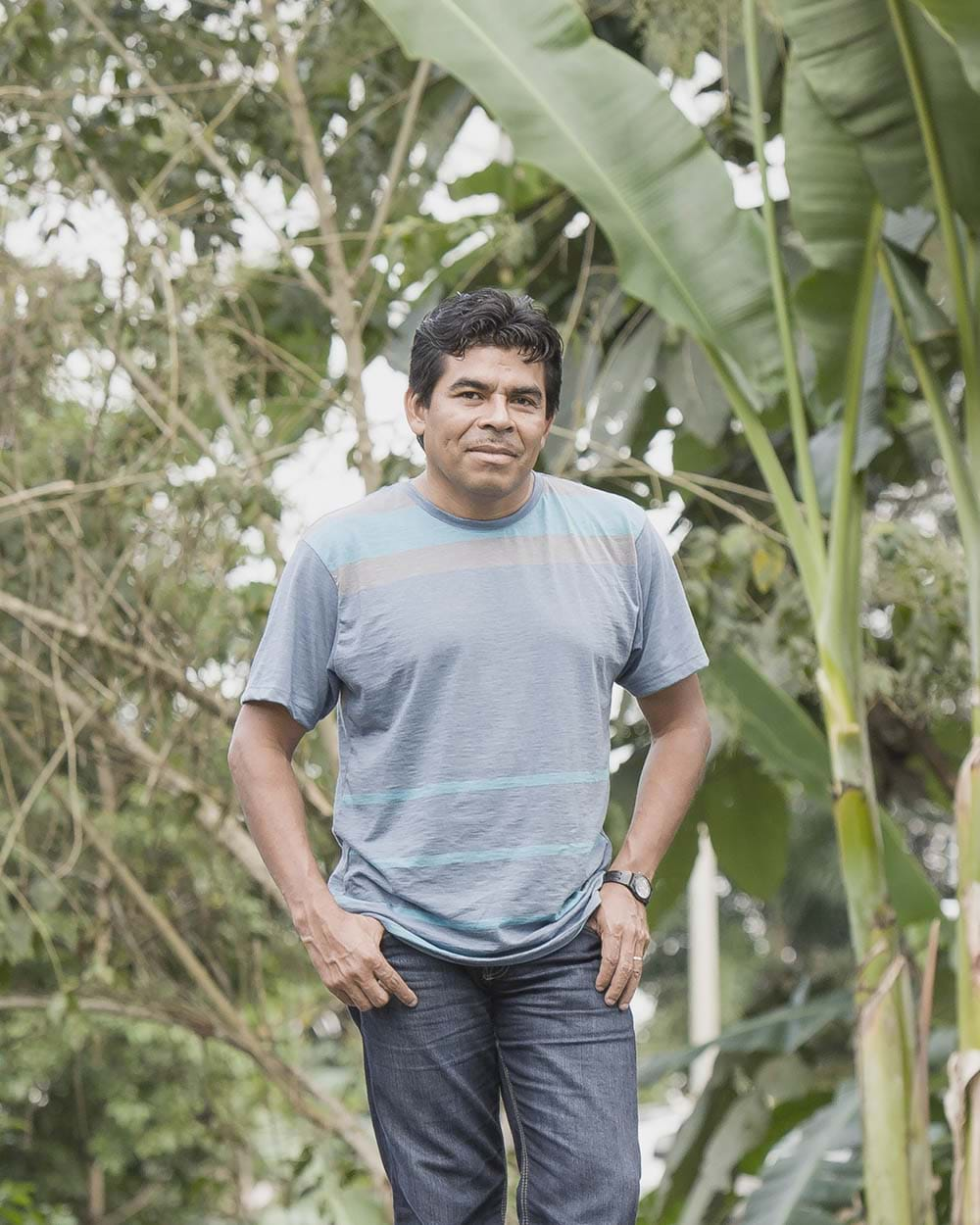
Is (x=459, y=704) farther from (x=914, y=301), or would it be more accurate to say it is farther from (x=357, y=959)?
(x=914, y=301)

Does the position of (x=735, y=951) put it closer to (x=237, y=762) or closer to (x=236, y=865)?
(x=236, y=865)

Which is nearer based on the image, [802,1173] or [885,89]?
[885,89]

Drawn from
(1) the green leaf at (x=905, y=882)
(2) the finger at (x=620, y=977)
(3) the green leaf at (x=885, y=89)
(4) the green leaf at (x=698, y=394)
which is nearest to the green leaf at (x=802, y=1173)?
(1) the green leaf at (x=905, y=882)

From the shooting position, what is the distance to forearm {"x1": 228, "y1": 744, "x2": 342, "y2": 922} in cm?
196

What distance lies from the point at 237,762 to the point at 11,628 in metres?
3.22

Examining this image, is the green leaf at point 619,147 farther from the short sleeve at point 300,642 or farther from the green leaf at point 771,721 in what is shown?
the short sleeve at point 300,642

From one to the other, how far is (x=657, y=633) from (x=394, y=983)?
56cm

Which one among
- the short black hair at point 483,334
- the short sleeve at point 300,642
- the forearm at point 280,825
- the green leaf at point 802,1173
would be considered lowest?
the green leaf at point 802,1173

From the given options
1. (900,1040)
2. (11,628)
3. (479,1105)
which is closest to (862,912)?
(900,1040)

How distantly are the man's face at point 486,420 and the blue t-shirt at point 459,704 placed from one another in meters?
0.08

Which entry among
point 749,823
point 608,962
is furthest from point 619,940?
point 749,823

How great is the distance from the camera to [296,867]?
198 cm

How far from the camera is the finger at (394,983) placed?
75.8 inches

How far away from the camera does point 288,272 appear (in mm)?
4832
